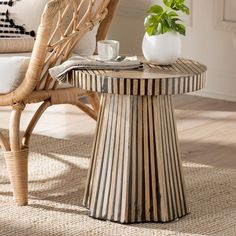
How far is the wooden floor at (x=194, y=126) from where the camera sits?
337 cm

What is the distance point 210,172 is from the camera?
3072mm

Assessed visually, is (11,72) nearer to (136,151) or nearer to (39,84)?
(39,84)

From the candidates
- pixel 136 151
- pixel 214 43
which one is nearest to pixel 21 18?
pixel 136 151

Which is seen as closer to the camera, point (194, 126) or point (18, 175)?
point (18, 175)

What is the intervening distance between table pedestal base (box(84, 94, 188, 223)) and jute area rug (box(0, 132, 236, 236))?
52 millimetres

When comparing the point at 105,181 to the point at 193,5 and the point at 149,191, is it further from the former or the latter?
the point at 193,5

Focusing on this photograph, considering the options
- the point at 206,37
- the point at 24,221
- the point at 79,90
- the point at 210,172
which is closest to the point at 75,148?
the point at 79,90

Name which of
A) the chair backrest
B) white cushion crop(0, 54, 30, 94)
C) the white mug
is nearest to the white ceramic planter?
the white mug

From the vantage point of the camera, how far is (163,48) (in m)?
2.64

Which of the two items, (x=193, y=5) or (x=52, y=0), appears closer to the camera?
(x=52, y=0)

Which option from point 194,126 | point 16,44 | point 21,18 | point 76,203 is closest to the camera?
point 76,203

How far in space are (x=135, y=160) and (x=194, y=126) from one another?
1.33 meters

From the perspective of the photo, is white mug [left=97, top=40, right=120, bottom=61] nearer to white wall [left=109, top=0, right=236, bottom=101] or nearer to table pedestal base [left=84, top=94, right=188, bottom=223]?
table pedestal base [left=84, top=94, right=188, bottom=223]

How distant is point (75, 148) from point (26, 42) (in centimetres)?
50
